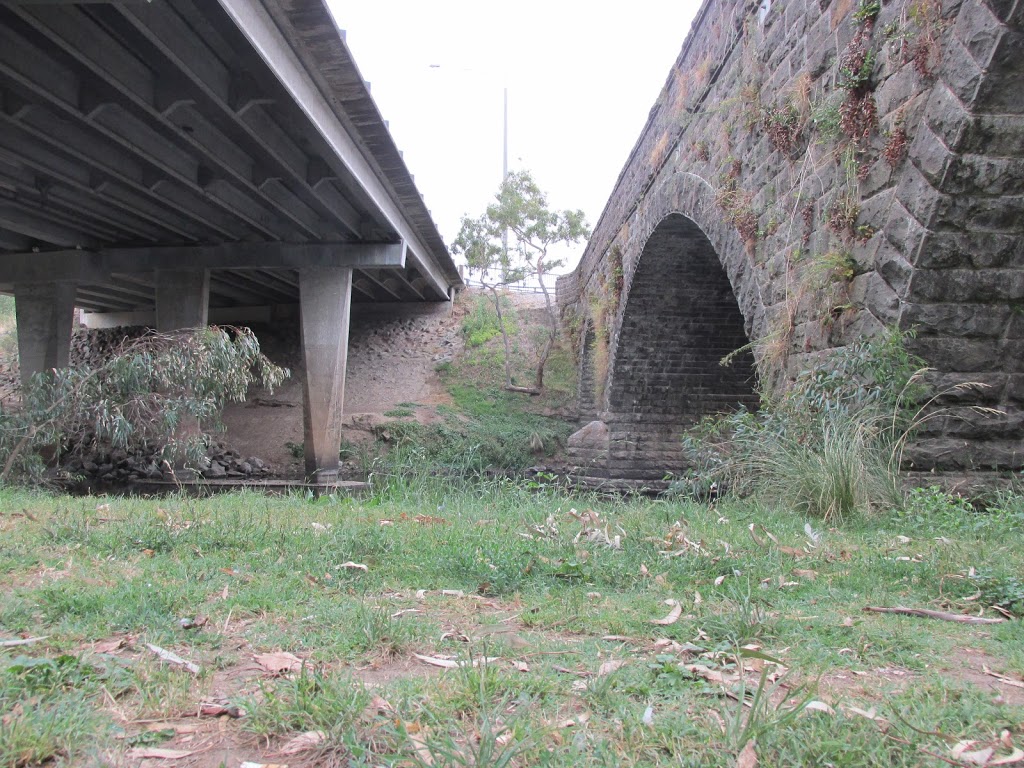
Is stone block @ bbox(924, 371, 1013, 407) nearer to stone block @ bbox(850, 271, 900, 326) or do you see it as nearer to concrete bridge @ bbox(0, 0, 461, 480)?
stone block @ bbox(850, 271, 900, 326)

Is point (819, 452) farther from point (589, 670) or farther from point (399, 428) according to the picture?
point (399, 428)

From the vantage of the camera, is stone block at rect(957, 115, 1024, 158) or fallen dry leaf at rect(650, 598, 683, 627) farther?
stone block at rect(957, 115, 1024, 158)

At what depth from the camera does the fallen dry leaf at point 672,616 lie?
2481mm

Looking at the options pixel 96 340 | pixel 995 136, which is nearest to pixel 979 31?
pixel 995 136

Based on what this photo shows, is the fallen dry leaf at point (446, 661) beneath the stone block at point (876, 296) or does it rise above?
beneath

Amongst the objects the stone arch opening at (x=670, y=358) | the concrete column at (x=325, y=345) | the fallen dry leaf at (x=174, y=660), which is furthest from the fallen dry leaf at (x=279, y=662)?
the concrete column at (x=325, y=345)

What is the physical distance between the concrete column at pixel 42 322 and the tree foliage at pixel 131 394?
559 cm

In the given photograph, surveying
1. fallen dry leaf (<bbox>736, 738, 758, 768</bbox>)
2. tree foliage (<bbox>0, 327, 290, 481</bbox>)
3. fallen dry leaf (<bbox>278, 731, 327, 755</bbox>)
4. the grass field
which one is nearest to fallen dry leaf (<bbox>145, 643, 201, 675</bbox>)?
the grass field

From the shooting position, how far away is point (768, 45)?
6.84m

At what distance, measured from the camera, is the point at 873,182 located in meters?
5.04

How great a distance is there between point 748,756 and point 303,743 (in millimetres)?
903

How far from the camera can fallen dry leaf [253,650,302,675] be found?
201 cm

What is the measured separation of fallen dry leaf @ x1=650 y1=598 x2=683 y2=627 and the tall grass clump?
223 cm

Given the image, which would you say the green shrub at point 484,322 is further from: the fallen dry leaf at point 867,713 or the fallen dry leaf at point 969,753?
the fallen dry leaf at point 969,753
